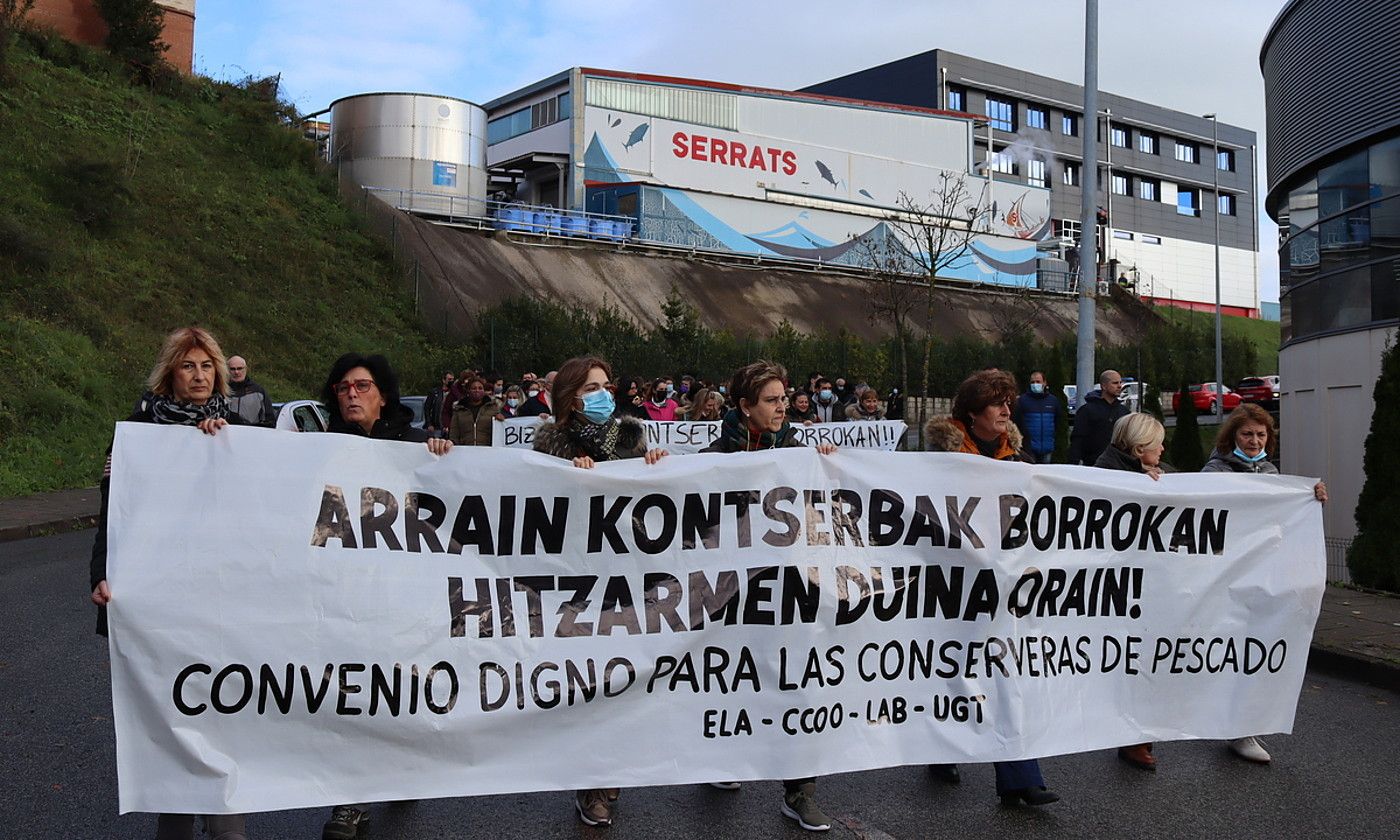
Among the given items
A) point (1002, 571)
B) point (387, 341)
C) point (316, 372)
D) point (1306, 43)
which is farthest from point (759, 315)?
point (1002, 571)

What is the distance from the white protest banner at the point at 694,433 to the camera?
1641 cm

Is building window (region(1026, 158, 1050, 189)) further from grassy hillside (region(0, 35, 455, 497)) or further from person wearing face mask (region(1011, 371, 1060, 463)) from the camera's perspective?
person wearing face mask (region(1011, 371, 1060, 463))

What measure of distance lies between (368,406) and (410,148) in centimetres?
4696

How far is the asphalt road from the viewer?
16.1ft

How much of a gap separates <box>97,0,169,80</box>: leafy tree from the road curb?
31.7 metres

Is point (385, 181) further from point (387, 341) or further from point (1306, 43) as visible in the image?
point (1306, 43)

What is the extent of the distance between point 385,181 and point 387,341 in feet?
48.3

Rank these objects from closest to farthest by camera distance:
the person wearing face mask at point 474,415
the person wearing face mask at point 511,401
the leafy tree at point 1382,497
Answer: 1. the leafy tree at point 1382,497
2. the person wearing face mask at point 474,415
3. the person wearing face mask at point 511,401

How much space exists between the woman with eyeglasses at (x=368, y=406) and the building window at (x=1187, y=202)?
9511 cm

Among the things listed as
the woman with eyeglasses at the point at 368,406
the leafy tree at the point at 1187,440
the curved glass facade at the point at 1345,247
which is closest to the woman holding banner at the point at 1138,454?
the woman with eyeglasses at the point at 368,406

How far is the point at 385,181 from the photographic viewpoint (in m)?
49.7

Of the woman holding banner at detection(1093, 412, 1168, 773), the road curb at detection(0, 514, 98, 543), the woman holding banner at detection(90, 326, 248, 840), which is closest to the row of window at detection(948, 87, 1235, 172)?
the road curb at detection(0, 514, 98, 543)

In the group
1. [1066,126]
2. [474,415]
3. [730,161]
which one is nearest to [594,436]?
[474,415]

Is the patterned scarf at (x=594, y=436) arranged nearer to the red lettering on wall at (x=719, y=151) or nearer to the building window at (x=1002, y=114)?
the red lettering on wall at (x=719, y=151)
